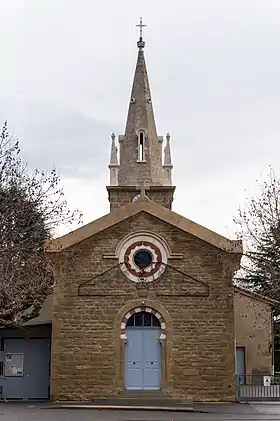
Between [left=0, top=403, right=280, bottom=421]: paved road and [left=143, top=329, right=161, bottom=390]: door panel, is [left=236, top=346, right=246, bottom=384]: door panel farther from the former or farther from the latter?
[left=0, top=403, right=280, bottom=421]: paved road

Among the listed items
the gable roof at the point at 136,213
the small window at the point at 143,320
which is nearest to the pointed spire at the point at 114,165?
the gable roof at the point at 136,213

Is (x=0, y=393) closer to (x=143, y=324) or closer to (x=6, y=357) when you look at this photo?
(x=6, y=357)

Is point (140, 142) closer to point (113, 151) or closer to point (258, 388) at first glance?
point (113, 151)

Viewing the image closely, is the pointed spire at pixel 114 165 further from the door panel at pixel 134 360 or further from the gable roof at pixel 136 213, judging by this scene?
the door panel at pixel 134 360

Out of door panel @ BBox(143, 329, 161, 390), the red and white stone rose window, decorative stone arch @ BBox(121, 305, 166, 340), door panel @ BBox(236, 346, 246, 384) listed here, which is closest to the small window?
decorative stone arch @ BBox(121, 305, 166, 340)

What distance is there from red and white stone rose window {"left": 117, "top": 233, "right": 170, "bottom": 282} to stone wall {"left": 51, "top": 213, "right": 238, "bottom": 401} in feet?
0.86

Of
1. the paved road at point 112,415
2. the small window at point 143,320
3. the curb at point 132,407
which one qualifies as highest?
the small window at point 143,320

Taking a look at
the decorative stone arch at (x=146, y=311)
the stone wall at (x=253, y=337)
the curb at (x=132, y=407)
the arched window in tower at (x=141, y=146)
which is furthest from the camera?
the arched window in tower at (x=141, y=146)

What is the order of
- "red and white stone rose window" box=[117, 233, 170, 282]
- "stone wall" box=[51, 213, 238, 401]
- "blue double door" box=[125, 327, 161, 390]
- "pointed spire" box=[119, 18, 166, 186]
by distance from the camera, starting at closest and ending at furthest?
"stone wall" box=[51, 213, 238, 401]
"blue double door" box=[125, 327, 161, 390]
"red and white stone rose window" box=[117, 233, 170, 282]
"pointed spire" box=[119, 18, 166, 186]

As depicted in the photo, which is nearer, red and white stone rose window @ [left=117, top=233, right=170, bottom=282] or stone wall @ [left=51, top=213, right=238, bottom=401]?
stone wall @ [left=51, top=213, right=238, bottom=401]

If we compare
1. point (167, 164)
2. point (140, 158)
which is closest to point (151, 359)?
point (140, 158)

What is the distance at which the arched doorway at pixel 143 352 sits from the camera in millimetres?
27984

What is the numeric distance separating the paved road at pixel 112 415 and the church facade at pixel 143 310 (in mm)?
3018

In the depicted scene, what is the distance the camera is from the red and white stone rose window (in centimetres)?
2888
